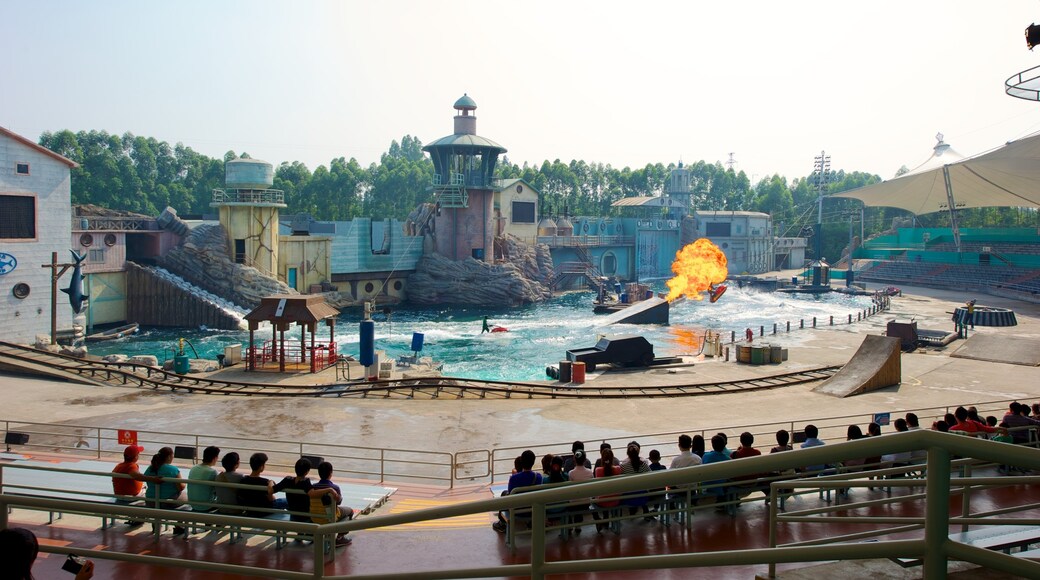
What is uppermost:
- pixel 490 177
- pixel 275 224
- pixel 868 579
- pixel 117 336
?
pixel 490 177

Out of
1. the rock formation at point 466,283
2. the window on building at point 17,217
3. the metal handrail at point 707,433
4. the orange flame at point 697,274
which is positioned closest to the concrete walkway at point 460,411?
the metal handrail at point 707,433

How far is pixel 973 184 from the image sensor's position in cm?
6369

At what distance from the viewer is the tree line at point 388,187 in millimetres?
113875

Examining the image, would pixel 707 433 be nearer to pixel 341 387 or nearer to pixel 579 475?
pixel 579 475

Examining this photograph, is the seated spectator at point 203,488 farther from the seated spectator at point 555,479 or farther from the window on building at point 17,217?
the window on building at point 17,217

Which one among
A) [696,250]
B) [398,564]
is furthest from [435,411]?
[696,250]

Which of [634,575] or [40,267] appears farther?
[40,267]

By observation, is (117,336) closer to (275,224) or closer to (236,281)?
(236,281)

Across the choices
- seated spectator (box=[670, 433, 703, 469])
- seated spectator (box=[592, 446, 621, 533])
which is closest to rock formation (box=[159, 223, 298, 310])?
seated spectator (box=[592, 446, 621, 533])

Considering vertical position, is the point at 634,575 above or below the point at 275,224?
below

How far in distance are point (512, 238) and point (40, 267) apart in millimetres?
56969

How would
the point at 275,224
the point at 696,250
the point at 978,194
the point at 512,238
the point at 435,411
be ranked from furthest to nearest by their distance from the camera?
the point at 696,250
the point at 512,238
the point at 275,224
the point at 978,194
the point at 435,411

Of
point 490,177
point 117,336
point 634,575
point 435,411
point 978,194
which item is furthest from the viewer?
point 490,177

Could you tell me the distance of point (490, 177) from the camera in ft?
294
